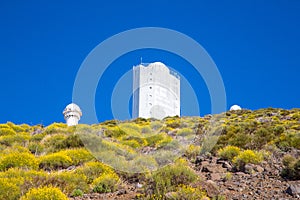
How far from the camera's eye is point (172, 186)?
264 inches

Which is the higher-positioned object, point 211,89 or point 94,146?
point 211,89

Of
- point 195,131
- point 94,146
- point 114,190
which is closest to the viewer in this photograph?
point 114,190

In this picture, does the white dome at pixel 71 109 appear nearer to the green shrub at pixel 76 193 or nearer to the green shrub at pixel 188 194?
the green shrub at pixel 76 193

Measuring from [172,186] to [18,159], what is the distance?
4.26 metres

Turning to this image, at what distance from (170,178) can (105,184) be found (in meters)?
1.38

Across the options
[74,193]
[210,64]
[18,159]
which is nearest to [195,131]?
[210,64]

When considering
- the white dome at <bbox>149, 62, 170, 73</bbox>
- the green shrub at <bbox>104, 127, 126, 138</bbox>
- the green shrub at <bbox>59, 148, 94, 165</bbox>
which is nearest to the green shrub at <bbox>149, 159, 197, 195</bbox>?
the green shrub at <bbox>59, 148, 94, 165</bbox>

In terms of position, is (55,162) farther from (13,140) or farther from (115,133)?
(115,133)

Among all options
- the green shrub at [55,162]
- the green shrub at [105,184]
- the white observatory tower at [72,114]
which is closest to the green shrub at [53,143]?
the green shrub at [55,162]

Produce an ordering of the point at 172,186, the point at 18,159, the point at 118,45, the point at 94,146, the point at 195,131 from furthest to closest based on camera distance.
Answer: the point at 195,131
the point at 118,45
the point at 94,146
the point at 18,159
the point at 172,186

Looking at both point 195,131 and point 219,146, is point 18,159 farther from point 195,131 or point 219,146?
point 195,131

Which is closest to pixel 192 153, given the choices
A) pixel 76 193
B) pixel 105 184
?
pixel 105 184

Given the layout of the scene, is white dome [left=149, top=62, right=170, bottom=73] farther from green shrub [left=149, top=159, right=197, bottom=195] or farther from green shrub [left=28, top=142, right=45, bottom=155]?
green shrub [left=149, top=159, right=197, bottom=195]

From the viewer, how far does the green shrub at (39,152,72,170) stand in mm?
9508
